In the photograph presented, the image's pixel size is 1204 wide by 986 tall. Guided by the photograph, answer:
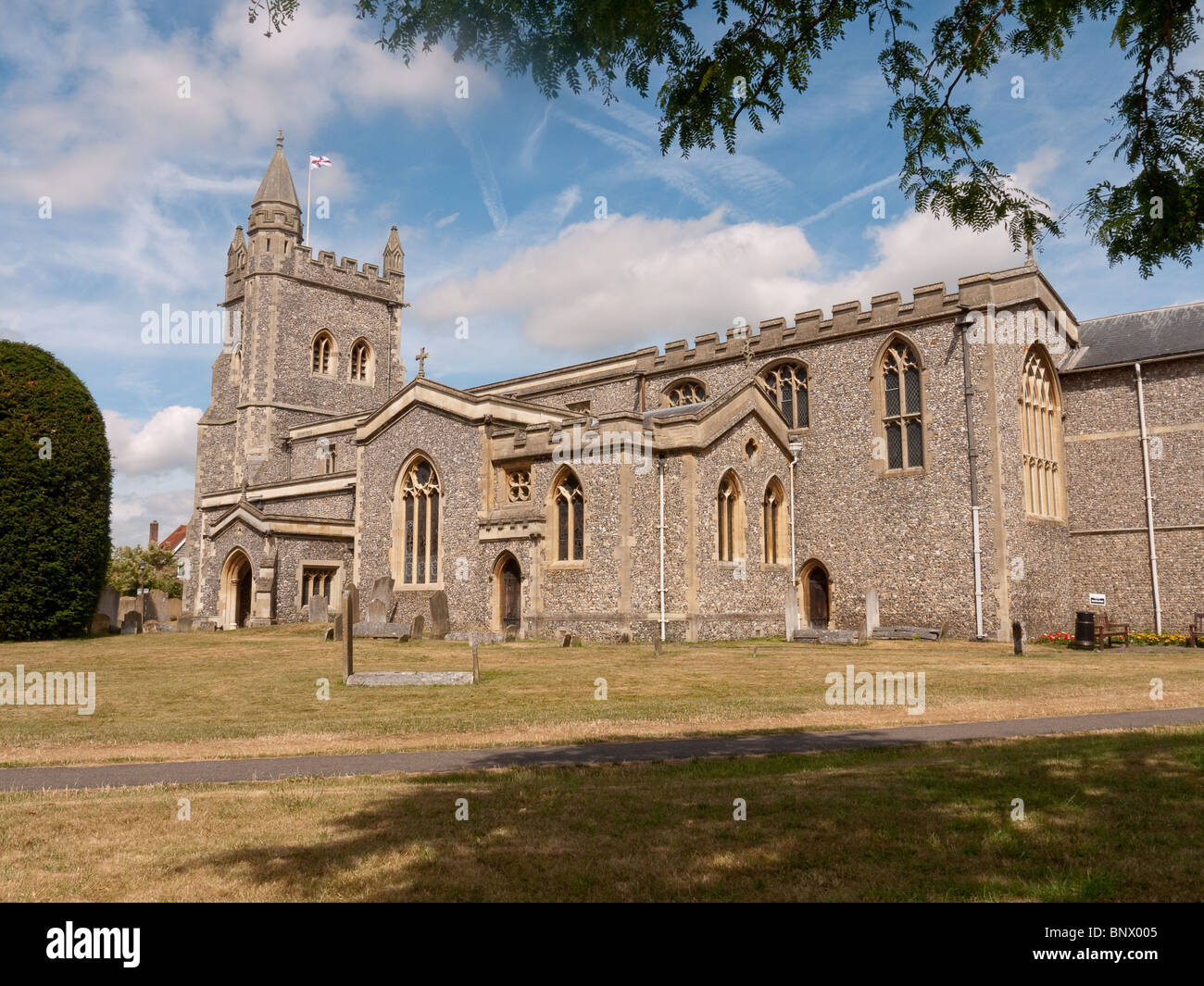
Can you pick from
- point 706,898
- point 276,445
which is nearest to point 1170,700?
point 706,898

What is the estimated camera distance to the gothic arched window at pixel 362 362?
5294 cm

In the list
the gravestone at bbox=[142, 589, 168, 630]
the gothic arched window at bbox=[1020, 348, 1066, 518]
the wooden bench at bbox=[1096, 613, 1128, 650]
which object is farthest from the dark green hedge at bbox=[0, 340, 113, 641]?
the wooden bench at bbox=[1096, 613, 1128, 650]

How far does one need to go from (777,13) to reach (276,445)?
4570 centimetres

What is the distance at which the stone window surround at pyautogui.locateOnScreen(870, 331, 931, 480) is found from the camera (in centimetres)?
2950

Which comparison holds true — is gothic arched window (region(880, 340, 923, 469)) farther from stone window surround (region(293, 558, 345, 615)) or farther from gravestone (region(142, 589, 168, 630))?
gravestone (region(142, 589, 168, 630))

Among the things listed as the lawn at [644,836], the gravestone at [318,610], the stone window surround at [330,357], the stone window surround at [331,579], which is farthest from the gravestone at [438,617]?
the stone window surround at [330,357]

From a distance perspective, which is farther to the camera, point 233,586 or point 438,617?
point 233,586

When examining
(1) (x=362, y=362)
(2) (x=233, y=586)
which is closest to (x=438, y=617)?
(2) (x=233, y=586)

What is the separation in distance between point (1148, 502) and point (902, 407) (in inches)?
330

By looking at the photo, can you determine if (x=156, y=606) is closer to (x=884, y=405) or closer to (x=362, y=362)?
(x=362, y=362)

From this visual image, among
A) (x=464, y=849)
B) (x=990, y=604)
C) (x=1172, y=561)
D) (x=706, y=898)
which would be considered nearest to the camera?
(x=706, y=898)

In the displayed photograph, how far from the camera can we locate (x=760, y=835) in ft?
19.8

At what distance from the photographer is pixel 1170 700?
13.8 meters
